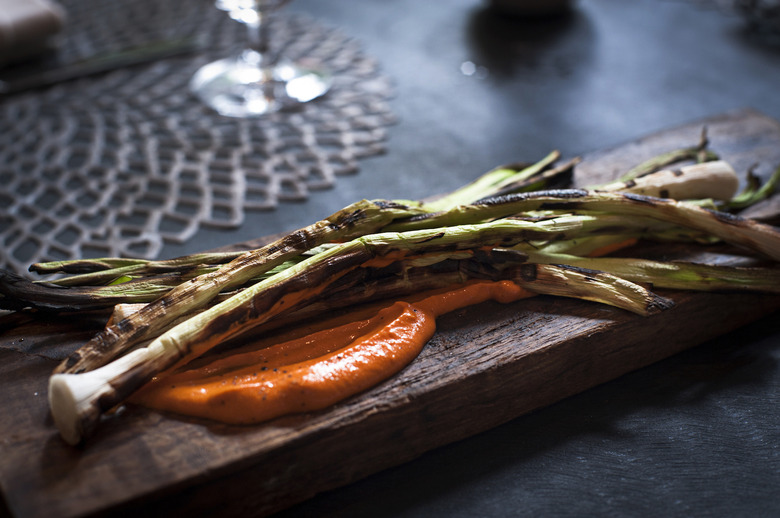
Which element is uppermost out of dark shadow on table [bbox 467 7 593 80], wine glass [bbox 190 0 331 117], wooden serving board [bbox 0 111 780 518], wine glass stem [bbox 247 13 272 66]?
dark shadow on table [bbox 467 7 593 80]

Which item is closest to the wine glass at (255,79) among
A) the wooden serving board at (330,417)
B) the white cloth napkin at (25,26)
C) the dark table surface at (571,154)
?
the dark table surface at (571,154)

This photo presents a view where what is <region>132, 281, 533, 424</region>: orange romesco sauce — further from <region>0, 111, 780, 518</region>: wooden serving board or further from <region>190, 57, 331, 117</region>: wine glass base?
<region>190, 57, 331, 117</region>: wine glass base

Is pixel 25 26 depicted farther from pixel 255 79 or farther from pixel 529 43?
pixel 529 43

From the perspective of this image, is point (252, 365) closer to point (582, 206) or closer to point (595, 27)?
point (582, 206)

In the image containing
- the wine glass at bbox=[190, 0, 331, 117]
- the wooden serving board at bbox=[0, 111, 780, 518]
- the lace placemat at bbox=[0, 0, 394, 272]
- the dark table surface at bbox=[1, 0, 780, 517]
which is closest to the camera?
the wooden serving board at bbox=[0, 111, 780, 518]

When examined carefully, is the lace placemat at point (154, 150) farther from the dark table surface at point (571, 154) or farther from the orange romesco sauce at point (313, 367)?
the orange romesco sauce at point (313, 367)

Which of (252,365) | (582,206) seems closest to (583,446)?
(582,206)

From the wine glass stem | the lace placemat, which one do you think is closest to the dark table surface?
the lace placemat

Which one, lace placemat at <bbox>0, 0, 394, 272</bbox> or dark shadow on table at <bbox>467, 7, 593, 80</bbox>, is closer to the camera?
lace placemat at <bbox>0, 0, 394, 272</bbox>
